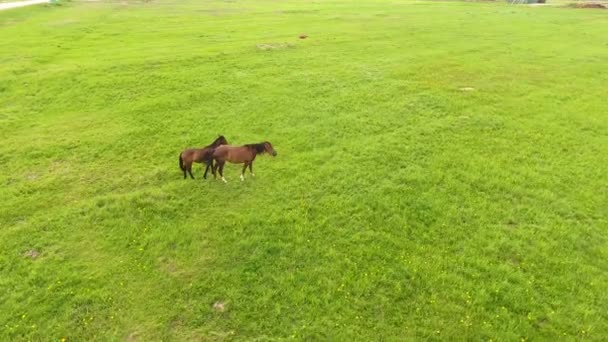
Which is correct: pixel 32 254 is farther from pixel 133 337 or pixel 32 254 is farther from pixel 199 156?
pixel 199 156

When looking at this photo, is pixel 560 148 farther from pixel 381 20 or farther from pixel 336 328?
pixel 381 20

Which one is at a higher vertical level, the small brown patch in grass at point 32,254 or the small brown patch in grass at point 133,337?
the small brown patch in grass at point 32,254

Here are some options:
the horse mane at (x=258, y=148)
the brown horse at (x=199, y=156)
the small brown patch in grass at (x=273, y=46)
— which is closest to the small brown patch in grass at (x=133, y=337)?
the brown horse at (x=199, y=156)

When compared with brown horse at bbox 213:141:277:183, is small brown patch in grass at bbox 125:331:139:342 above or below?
below

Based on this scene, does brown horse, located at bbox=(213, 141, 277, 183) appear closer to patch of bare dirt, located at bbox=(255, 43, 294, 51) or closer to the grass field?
the grass field

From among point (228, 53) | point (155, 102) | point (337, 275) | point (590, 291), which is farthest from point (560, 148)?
point (228, 53)

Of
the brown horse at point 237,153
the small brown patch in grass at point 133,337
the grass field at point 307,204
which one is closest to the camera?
the small brown patch in grass at point 133,337

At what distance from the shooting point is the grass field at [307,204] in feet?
27.1

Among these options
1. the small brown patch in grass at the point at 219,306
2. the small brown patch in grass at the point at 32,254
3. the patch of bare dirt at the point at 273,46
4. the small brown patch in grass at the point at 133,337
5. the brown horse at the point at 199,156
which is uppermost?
the patch of bare dirt at the point at 273,46

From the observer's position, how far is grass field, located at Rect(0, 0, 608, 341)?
826 centimetres

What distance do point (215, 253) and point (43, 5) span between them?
5291 cm

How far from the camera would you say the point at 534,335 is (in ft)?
25.7

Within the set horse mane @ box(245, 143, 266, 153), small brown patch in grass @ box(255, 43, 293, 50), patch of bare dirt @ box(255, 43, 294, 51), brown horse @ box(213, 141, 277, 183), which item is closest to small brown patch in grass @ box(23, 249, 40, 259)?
brown horse @ box(213, 141, 277, 183)

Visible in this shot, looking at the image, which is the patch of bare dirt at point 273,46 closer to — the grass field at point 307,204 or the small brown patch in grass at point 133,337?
the grass field at point 307,204
